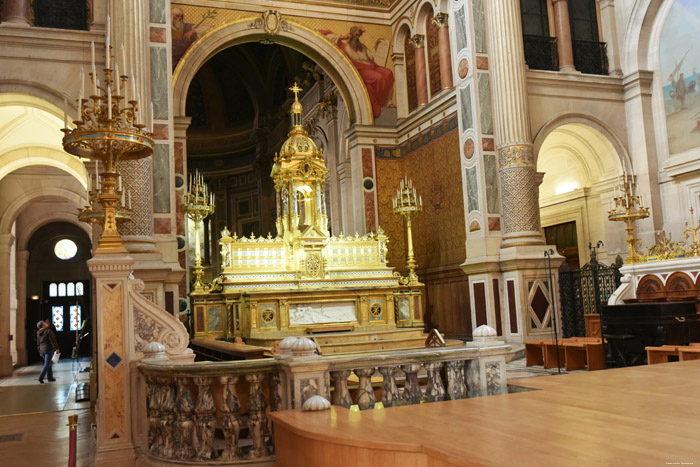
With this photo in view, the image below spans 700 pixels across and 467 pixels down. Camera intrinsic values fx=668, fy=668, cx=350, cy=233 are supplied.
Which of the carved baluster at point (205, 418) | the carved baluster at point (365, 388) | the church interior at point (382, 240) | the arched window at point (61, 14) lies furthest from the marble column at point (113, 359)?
the arched window at point (61, 14)

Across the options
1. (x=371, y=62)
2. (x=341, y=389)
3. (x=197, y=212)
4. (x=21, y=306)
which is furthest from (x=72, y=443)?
(x=21, y=306)

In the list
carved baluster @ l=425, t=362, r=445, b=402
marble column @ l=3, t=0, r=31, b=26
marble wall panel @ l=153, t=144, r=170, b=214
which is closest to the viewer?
carved baluster @ l=425, t=362, r=445, b=402

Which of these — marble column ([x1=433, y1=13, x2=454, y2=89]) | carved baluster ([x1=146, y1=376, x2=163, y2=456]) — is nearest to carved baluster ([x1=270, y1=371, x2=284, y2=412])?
carved baluster ([x1=146, y1=376, x2=163, y2=456])

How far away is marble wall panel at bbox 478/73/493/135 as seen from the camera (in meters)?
12.7

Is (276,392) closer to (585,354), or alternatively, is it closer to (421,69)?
(585,354)

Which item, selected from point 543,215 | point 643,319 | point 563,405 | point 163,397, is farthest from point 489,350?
point 543,215

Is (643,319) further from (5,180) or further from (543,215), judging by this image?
(5,180)

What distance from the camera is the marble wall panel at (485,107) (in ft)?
41.7

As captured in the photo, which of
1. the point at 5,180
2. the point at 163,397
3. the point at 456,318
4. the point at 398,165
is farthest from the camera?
the point at 5,180

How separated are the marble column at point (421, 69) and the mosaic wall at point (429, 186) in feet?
3.10

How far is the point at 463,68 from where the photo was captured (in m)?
13.1

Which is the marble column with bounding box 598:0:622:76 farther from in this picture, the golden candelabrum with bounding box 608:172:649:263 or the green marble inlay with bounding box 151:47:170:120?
the green marble inlay with bounding box 151:47:170:120

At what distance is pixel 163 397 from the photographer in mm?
4844

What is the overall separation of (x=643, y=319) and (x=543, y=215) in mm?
8283
